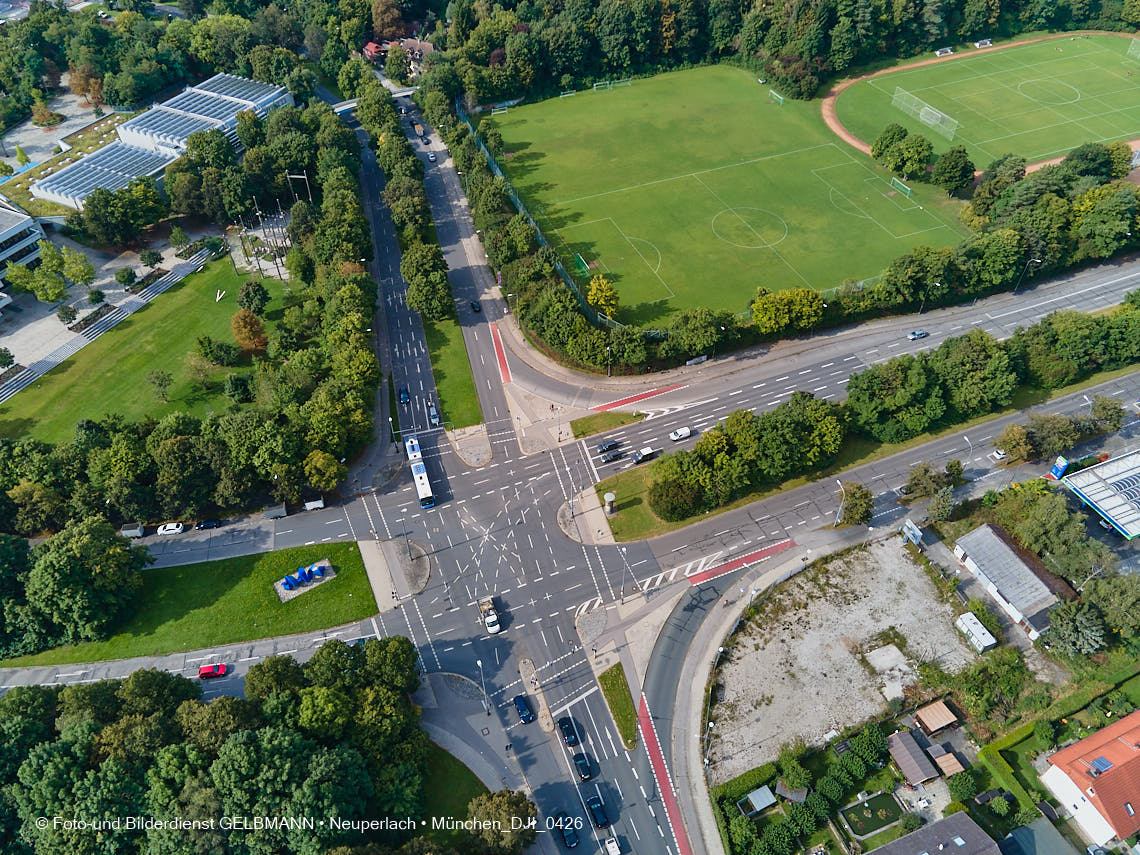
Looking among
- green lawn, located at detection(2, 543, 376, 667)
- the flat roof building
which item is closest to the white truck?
green lawn, located at detection(2, 543, 376, 667)

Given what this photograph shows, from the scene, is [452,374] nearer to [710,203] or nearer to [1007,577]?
[710,203]

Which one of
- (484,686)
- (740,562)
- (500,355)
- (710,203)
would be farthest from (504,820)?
(710,203)

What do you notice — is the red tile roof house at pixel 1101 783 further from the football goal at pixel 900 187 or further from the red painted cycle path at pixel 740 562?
the football goal at pixel 900 187

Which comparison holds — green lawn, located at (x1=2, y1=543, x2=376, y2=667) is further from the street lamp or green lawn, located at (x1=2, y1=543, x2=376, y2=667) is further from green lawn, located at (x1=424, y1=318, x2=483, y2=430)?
green lawn, located at (x1=424, y1=318, x2=483, y2=430)

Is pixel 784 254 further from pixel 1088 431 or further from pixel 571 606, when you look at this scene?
pixel 571 606

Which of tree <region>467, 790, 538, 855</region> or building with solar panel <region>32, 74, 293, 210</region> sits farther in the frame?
building with solar panel <region>32, 74, 293, 210</region>

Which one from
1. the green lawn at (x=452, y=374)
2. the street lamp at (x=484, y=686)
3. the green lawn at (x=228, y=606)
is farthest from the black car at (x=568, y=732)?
the green lawn at (x=452, y=374)

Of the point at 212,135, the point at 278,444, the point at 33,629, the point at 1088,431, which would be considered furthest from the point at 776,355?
the point at 212,135
